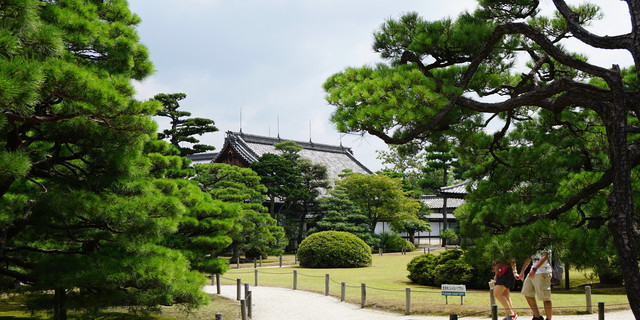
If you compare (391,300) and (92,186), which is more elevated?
(92,186)

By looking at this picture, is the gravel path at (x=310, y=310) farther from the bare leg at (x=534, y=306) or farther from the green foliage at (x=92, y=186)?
the green foliage at (x=92, y=186)

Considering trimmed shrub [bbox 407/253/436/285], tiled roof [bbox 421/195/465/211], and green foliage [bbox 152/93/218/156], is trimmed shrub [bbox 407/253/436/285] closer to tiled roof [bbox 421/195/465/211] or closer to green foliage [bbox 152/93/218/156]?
green foliage [bbox 152/93/218/156]

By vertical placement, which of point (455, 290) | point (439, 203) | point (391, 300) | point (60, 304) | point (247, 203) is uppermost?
point (439, 203)

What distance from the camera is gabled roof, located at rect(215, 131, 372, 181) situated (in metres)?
34.6

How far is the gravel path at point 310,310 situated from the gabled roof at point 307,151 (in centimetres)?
1925

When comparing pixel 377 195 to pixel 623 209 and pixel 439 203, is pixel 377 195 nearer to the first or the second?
pixel 439 203

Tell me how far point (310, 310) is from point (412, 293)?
3556 mm

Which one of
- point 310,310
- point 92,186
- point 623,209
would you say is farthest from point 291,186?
point 623,209

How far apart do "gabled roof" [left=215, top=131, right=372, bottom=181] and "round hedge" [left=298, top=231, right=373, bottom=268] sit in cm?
1082

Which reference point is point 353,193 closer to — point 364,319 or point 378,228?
point 378,228

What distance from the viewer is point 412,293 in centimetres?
1330

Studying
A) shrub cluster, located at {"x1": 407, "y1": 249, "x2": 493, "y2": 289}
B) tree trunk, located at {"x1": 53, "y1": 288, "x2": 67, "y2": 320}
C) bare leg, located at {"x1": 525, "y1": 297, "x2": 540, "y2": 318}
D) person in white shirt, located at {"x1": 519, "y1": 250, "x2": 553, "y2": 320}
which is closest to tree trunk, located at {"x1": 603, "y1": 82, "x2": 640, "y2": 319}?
person in white shirt, located at {"x1": 519, "y1": 250, "x2": 553, "y2": 320}

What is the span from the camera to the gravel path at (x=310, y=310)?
9688mm

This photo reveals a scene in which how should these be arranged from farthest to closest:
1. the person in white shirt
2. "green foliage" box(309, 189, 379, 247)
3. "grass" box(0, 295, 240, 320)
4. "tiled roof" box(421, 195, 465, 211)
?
"tiled roof" box(421, 195, 465, 211) → "green foliage" box(309, 189, 379, 247) → "grass" box(0, 295, 240, 320) → the person in white shirt
